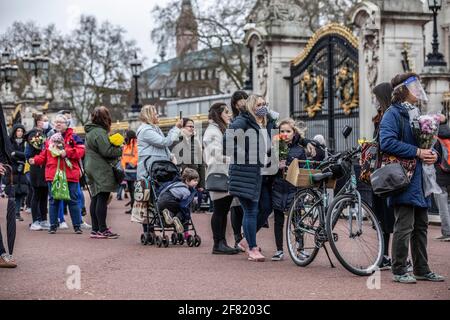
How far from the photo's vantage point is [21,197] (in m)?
19.5

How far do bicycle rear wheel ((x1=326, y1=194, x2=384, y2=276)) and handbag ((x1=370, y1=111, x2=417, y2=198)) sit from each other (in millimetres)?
685

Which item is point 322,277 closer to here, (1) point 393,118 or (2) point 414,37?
(1) point 393,118

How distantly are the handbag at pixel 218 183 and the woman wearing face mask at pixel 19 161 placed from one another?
675 centimetres

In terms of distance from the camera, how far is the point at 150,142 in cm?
1348

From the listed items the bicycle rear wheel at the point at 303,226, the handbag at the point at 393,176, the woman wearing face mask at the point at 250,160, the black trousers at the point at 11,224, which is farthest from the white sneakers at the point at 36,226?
the handbag at the point at 393,176

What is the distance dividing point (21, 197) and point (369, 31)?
728cm

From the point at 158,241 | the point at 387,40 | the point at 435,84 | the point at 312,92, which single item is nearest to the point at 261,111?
the point at 158,241

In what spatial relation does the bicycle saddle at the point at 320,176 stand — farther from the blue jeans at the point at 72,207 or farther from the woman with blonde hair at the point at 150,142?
the blue jeans at the point at 72,207

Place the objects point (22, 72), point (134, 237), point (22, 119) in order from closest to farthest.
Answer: point (134, 237) → point (22, 119) → point (22, 72)

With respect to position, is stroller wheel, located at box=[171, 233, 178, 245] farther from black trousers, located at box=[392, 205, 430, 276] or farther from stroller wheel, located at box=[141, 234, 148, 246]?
black trousers, located at box=[392, 205, 430, 276]

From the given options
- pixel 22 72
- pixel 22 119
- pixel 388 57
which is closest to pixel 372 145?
pixel 388 57

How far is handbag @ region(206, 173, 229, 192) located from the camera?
12.0 m

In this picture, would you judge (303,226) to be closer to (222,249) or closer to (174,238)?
(222,249)

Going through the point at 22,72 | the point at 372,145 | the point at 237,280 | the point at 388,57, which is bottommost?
the point at 237,280
